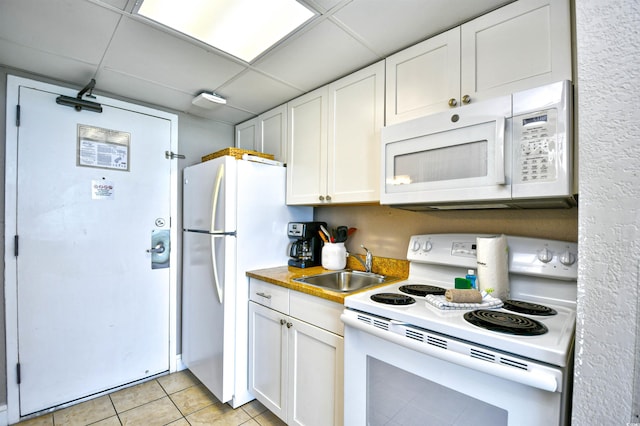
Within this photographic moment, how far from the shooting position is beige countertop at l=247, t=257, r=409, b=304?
1652 millimetres

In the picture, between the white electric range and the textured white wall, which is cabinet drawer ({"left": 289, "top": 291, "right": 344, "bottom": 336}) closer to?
the white electric range

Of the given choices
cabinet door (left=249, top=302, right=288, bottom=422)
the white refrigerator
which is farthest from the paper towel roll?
the white refrigerator

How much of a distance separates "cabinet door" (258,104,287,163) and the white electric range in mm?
1377

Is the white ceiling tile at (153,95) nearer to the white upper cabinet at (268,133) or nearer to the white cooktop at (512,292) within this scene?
the white upper cabinet at (268,133)

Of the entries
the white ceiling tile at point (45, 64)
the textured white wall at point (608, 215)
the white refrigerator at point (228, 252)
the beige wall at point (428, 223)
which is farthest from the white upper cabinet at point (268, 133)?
the textured white wall at point (608, 215)

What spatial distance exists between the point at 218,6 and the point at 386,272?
172 centimetres

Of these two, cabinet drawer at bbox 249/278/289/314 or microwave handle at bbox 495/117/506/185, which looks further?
cabinet drawer at bbox 249/278/289/314

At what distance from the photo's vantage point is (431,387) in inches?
41.7

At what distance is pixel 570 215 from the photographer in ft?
4.31

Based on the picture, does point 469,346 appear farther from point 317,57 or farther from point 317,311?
point 317,57

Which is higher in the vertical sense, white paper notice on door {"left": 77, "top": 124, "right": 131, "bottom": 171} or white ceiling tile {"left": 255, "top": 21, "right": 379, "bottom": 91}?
white ceiling tile {"left": 255, "top": 21, "right": 379, "bottom": 91}

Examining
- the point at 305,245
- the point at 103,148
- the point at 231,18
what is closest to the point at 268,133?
the point at 305,245

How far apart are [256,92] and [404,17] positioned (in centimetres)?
117

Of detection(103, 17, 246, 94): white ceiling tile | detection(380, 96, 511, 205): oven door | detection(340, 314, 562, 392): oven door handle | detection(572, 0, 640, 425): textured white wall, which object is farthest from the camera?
detection(103, 17, 246, 94): white ceiling tile
